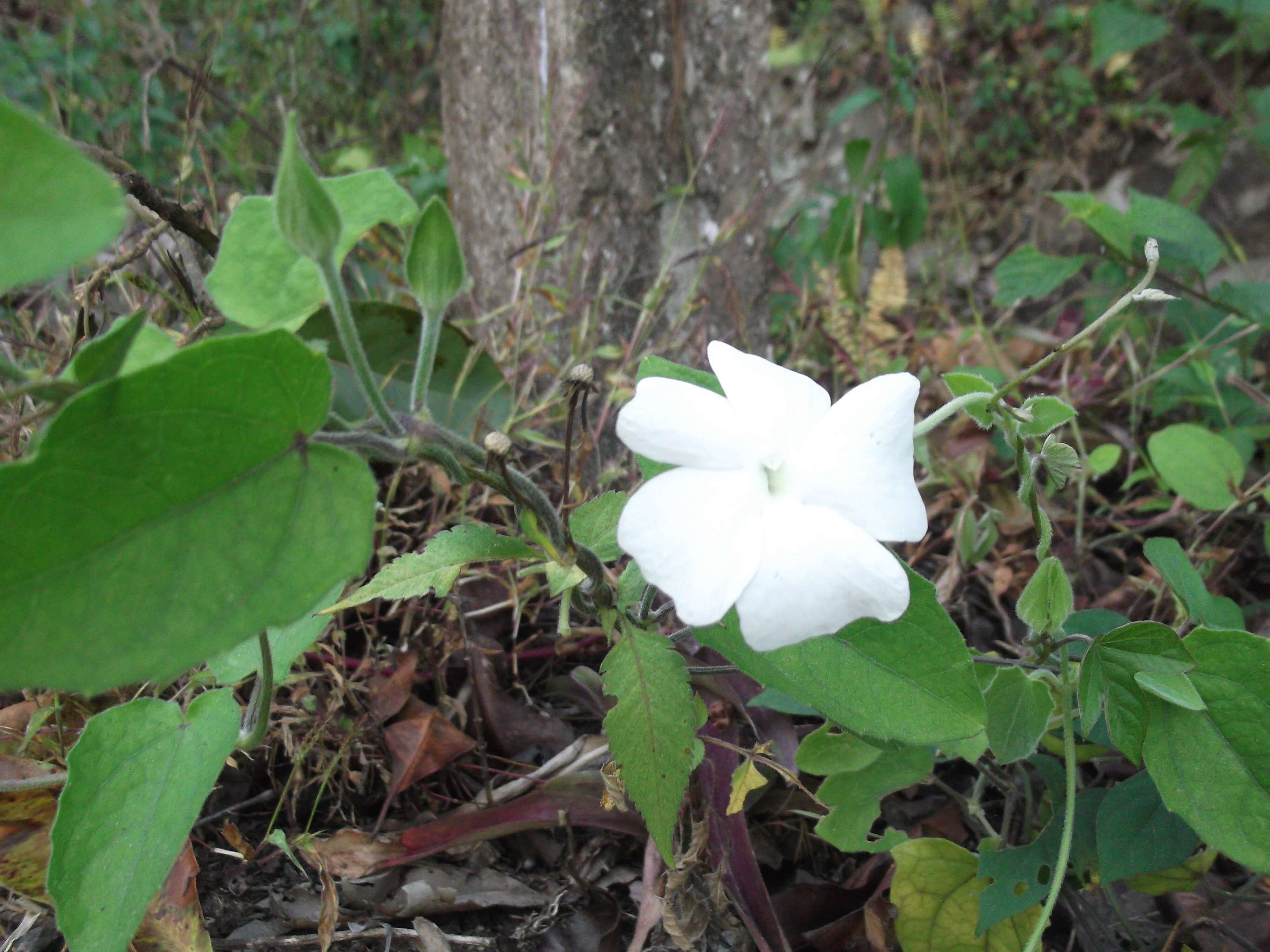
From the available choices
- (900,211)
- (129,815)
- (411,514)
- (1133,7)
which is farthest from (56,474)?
(1133,7)

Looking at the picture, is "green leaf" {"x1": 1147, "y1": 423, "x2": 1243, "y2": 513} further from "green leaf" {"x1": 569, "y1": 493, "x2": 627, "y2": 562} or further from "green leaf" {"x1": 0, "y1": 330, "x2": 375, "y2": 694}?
"green leaf" {"x1": 0, "y1": 330, "x2": 375, "y2": 694}

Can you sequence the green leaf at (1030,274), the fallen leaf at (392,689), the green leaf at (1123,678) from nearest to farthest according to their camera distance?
the green leaf at (1123,678), the fallen leaf at (392,689), the green leaf at (1030,274)

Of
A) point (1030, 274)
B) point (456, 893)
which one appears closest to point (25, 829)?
point (456, 893)

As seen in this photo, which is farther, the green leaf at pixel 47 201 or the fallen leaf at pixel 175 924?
the fallen leaf at pixel 175 924

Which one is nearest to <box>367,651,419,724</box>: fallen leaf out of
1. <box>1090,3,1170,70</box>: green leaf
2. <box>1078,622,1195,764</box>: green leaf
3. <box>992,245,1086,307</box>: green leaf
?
<box>1078,622,1195,764</box>: green leaf

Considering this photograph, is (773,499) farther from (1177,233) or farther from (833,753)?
(1177,233)

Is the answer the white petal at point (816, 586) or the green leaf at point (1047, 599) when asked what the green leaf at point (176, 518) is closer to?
the white petal at point (816, 586)

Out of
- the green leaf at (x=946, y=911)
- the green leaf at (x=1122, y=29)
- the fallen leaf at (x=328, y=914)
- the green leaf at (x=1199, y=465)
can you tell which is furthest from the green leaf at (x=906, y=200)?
the fallen leaf at (x=328, y=914)
